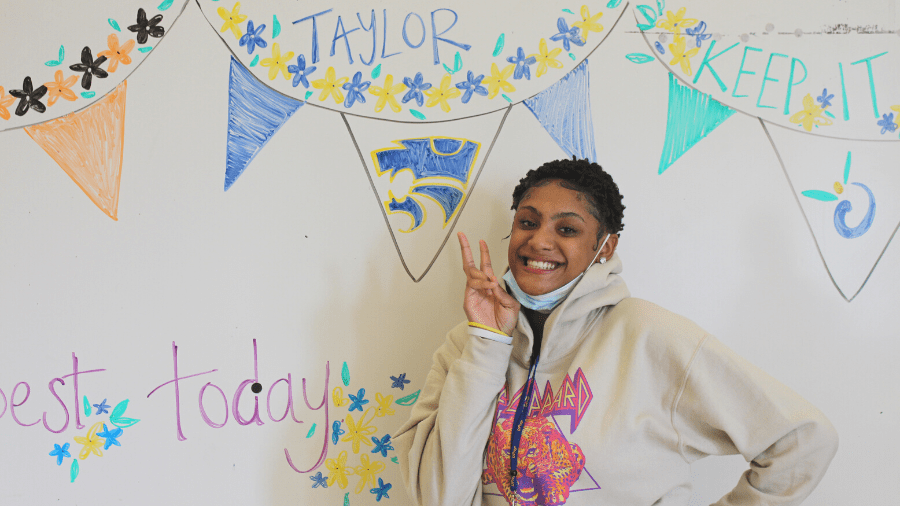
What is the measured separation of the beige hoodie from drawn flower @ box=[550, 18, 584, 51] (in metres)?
0.58

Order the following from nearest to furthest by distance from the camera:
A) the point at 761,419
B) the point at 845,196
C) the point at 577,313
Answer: the point at 761,419, the point at 577,313, the point at 845,196

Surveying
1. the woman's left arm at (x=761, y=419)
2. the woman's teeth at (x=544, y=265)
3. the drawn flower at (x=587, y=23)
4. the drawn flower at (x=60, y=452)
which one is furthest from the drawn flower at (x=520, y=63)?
the drawn flower at (x=60, y=452)

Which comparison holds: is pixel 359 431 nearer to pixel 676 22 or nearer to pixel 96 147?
pixel 96 147

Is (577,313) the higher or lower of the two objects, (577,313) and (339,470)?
the higher

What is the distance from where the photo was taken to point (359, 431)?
1389mm

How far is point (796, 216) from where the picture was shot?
1.36m

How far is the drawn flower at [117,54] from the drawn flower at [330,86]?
442 mm

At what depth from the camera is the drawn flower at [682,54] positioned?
1.38m

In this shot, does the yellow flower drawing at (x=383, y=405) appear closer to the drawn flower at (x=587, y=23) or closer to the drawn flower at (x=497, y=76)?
the drawn flower at (x=497, y=76)

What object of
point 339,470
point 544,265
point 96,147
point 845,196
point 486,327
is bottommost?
point 339,470

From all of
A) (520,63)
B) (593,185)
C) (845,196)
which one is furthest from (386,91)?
(845,196)

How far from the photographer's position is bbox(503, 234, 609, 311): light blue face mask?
114 cm

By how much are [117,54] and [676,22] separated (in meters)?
1.30

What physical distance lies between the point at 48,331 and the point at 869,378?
73.2 inches
